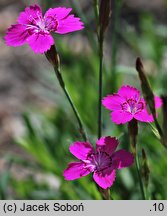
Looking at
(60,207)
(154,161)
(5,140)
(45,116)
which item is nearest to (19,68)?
(5,140)

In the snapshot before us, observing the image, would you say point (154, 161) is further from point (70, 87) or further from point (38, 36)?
point (38, 36)

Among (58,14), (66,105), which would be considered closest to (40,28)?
(58,14)

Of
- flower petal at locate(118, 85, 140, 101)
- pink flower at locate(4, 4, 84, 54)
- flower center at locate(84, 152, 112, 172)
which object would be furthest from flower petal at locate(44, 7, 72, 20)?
flower center at locate(84, 152, 112, 172)

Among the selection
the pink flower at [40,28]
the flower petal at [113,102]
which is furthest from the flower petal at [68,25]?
the flower petal at [113,102]

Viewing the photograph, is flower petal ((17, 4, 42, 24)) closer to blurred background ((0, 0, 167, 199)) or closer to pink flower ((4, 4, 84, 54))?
pink flower ((4, 4, 84, 54))

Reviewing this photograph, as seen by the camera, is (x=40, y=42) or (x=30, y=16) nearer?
(x=40, y=42)

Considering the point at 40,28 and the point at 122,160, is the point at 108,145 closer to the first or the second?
the point at 122,160
